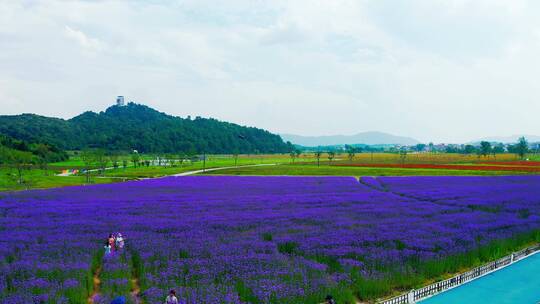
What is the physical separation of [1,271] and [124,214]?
1472 centimetres

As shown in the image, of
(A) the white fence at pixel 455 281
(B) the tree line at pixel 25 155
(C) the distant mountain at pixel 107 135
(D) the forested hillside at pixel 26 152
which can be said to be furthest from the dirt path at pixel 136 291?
(C) the distant mountain at pixel 107 135

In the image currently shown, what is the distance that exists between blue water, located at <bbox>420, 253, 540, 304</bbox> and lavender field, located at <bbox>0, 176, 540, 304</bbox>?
1502 mm

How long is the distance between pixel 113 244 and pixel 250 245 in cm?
693

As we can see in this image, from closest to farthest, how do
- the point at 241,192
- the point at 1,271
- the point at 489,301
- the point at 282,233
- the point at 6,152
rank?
the point at 489,301, the point at 1,271, the point at 282,233, the point at 241,192, the point at 6,152

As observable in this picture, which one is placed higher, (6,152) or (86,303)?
(6,152)

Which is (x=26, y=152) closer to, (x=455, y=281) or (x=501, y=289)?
(x=455, y=281)

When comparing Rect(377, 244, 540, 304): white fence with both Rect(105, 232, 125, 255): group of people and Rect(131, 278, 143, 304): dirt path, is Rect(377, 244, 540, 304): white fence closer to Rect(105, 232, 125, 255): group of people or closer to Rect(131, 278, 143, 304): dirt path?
Rect(131, 278, 143, 304): dirt path

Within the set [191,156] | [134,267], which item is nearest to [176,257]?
[134,267]

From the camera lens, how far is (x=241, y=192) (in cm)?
4612

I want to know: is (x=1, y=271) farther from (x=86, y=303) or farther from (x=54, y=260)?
(x=86, y=303)

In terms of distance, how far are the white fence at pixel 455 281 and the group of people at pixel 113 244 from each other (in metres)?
12.9

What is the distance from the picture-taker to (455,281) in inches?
614

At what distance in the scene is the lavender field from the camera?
14.1m

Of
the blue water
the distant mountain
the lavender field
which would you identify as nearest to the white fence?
the blue water
